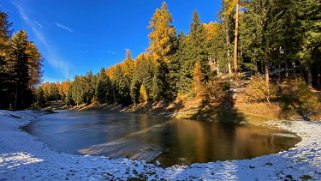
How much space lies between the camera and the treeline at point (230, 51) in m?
32.2

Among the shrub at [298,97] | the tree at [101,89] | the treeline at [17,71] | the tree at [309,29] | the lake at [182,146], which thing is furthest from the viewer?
the tree at [101,89]

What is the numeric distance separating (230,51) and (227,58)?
3.52 meters

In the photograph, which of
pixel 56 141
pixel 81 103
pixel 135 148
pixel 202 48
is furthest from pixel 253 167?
pixel 81 103

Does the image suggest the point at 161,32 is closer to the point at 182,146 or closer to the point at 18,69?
the point at 18,69

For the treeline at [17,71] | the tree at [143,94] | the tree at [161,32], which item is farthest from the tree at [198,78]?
the treeline at [17,71]

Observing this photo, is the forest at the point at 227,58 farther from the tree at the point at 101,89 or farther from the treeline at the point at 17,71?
the tree at the point at 101,89

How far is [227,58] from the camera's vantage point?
175 feet

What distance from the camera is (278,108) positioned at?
99.4 feet

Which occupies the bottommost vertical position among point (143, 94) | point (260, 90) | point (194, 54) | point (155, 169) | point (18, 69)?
point (155, 169)

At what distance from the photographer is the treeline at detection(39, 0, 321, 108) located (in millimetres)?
32188

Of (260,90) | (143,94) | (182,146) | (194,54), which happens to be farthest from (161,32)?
(182,146)

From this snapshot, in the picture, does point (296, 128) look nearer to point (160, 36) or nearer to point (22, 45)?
point (160, 36)

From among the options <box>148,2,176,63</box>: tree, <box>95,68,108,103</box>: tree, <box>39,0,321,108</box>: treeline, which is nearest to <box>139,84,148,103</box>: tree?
<box>39,0,321,108</box>: treeline

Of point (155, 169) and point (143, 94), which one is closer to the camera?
point (155, 169)
